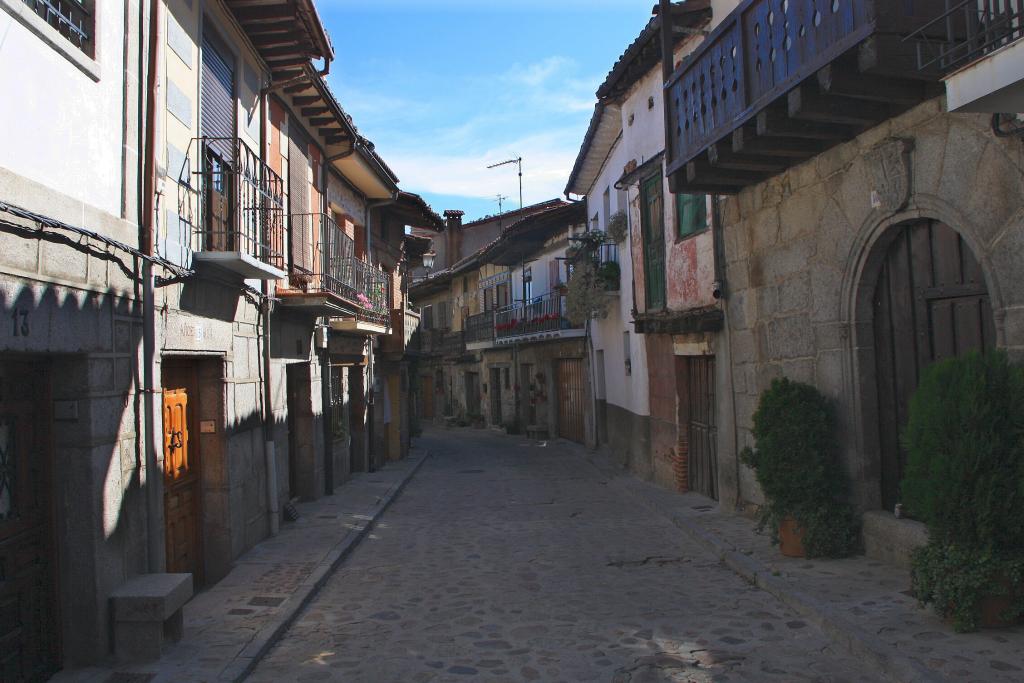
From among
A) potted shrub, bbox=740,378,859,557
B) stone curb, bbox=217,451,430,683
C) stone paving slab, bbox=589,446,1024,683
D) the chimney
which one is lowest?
stone curb, bbox=217,451,430,683

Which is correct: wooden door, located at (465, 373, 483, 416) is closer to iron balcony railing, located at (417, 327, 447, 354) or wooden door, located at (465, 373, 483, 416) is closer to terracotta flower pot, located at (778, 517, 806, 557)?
iron balcony railing, located at (417, 327, 447, 354)

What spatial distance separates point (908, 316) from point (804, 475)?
1.70 metres

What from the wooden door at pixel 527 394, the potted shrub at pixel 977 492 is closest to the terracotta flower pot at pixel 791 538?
the potted shrub at pixel 977 492

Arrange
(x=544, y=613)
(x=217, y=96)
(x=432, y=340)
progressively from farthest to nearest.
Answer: (x=432, y=340)
(x=217, y=96)
(x=544, y=613)

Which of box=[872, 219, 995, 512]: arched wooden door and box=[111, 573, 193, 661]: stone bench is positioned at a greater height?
box=[872, 219, 995, 512]: arched wooden door

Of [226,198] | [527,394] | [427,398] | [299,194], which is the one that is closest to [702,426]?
[299,194]

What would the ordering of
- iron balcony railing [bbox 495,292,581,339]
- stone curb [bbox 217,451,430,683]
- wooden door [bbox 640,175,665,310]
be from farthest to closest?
iron balcony railing [bbox 495,292,581,339]
wooden door [bbox 640,175,665,310]
stone curb [bbox 217,451,430,683]

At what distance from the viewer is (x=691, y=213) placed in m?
11.6

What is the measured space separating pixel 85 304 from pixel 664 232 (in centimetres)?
930

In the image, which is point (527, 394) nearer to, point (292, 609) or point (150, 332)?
point (292, 609)

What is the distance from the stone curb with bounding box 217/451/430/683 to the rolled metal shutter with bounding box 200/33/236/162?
427 cm

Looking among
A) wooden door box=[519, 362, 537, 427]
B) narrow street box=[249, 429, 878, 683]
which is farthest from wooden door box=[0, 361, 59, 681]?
wooden door box=[519, 362, 537, 427]

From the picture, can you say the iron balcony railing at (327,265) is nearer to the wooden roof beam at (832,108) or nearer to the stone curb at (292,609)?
the stone curb at (292,609)

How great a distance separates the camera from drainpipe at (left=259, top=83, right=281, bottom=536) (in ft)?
31.4
